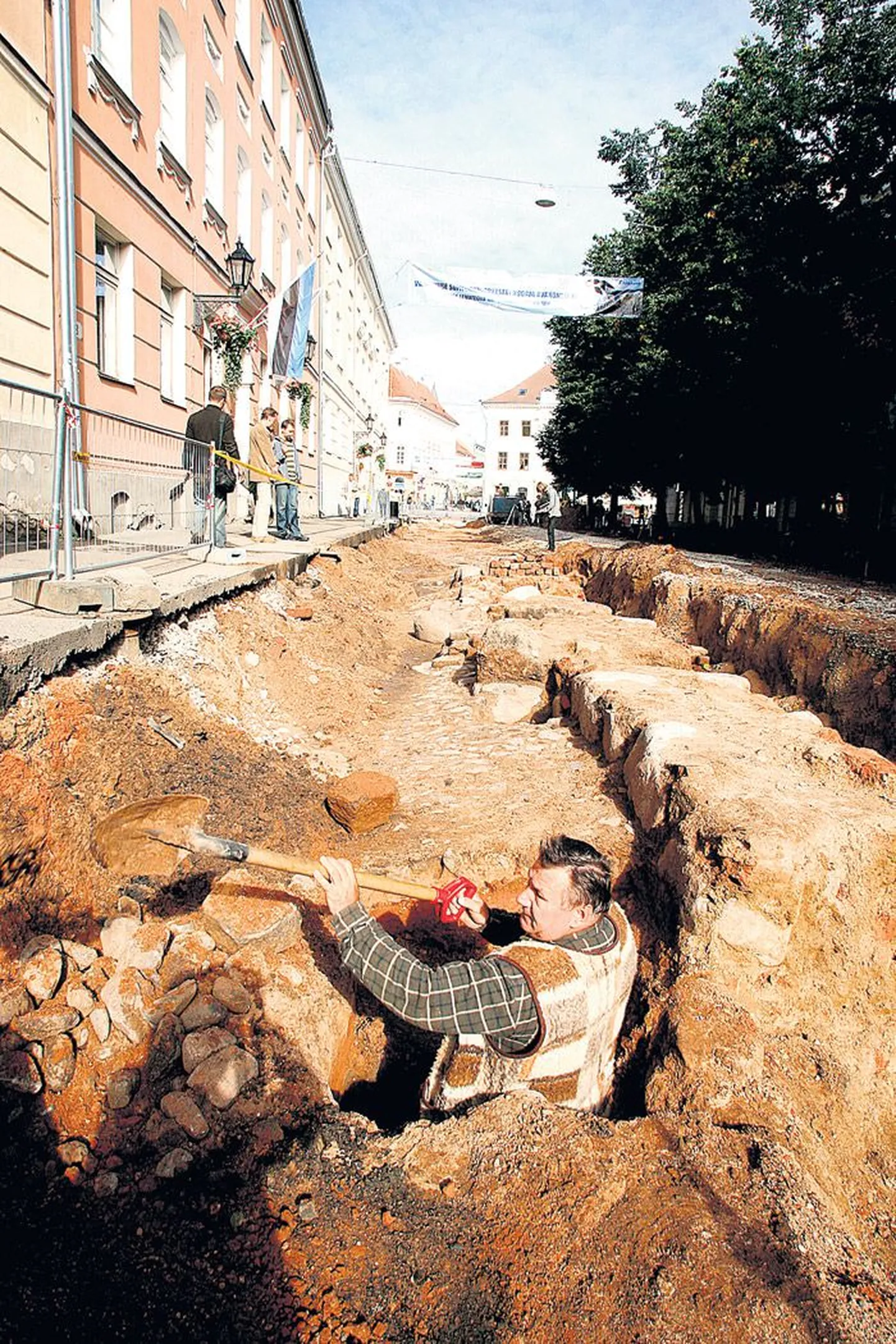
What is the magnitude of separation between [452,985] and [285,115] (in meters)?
23.1

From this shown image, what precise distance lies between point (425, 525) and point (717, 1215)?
44029 mm

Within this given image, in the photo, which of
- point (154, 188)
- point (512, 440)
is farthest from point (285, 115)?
point (512, 440)

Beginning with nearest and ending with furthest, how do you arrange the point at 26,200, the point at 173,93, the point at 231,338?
the point at 26,200 < the point at 173,93 < the point at 231,338

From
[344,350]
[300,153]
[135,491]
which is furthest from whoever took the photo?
[344,350]

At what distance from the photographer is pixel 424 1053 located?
3.52m

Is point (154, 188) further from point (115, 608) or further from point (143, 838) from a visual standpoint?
point (143, 838)

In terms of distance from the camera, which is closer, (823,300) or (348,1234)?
(348,1234)

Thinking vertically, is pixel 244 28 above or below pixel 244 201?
above

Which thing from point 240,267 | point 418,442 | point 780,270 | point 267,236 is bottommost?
point 240,267

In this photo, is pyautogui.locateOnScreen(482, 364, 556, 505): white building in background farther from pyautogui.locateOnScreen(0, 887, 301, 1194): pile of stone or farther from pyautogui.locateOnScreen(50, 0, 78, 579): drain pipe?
pyautogui.locateOnScreen(0, 887, 301, 1194): pile of stone

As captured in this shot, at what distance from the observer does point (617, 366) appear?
2434cm

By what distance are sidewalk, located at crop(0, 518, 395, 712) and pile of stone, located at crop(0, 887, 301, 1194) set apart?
1.20m

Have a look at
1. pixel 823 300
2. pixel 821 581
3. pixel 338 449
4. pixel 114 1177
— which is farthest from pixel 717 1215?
pixel 338 449

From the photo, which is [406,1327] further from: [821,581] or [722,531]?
[722,531]
